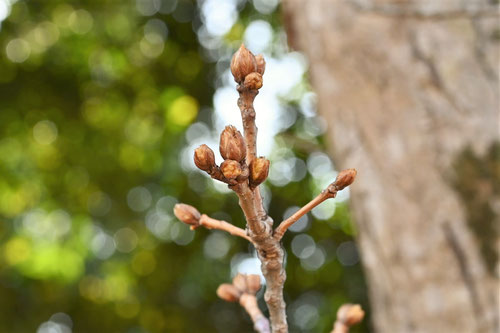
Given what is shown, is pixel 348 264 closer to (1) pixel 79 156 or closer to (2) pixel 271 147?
(2) pixel 271 147

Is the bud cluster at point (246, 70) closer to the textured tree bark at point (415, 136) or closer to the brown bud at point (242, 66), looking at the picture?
the brown bud at point (242, 66)

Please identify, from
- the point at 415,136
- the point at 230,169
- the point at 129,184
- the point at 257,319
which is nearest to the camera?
the point at 230,169

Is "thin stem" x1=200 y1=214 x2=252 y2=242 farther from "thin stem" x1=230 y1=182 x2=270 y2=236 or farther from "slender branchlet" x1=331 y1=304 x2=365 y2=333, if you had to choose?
"slender branchlet" x1=331 y1=304 x2=365 y2=333

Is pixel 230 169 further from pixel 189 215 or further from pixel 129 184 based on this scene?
pixel 129 184

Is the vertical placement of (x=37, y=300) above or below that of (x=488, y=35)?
above

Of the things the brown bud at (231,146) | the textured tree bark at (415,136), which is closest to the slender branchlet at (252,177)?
the brown bud at (231,146)

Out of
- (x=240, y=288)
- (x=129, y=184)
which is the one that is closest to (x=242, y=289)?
(x=240, y=288)

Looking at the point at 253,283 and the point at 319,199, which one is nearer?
the point at 319,199

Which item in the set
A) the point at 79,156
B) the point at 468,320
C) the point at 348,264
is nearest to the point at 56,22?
the point at 79,156
